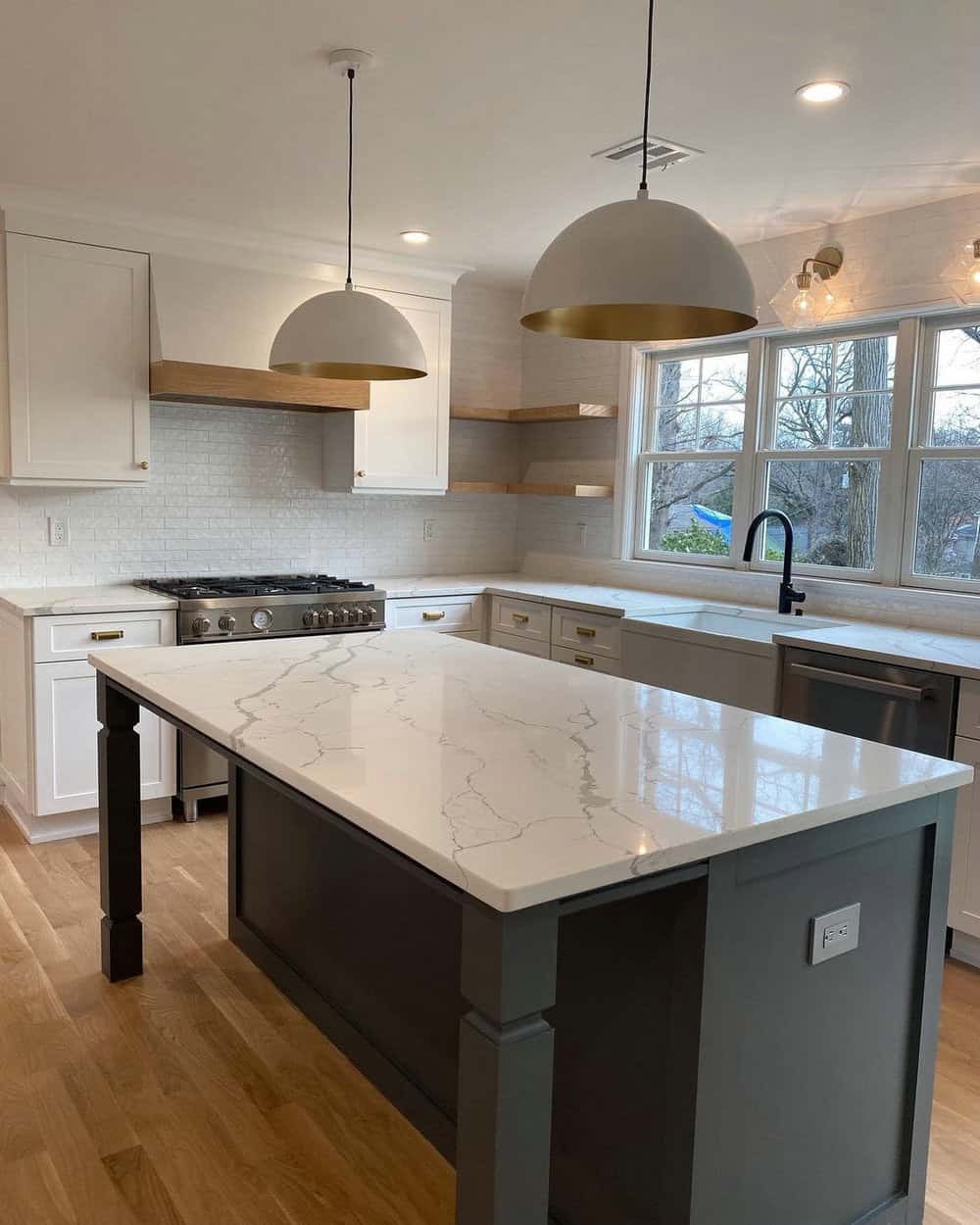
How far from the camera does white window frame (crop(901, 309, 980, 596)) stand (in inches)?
152

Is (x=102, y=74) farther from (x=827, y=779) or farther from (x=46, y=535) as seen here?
(x=827, y=779)

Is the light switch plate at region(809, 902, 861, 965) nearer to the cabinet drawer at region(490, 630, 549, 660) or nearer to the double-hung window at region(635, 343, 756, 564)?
the cabinet drawer at region(490, 630, 549, 660)

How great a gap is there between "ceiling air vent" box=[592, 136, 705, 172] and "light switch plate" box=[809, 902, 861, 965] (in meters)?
2.43

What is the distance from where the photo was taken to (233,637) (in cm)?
426

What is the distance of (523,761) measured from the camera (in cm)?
185

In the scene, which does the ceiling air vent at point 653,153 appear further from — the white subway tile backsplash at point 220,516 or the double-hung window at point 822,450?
the white subway tile backsplash at point 220,516

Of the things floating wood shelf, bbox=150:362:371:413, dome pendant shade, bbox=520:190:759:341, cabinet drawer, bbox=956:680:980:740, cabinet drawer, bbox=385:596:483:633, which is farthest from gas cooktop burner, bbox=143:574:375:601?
dome pendant shade, bbox=520:190:759:341

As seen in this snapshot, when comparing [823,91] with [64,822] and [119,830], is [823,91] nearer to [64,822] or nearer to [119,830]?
[119,830]

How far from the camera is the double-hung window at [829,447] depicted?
416 centimetres

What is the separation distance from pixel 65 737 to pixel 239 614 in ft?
2.72

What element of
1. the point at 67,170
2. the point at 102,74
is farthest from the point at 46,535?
the point at 102,74

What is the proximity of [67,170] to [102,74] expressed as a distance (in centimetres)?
97

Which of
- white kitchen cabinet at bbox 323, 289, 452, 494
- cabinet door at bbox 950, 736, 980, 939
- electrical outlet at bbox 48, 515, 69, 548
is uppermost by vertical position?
white kitchen cabinet at bbox 323, 289, 452, 494

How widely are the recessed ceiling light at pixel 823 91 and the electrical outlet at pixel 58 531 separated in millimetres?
3351
